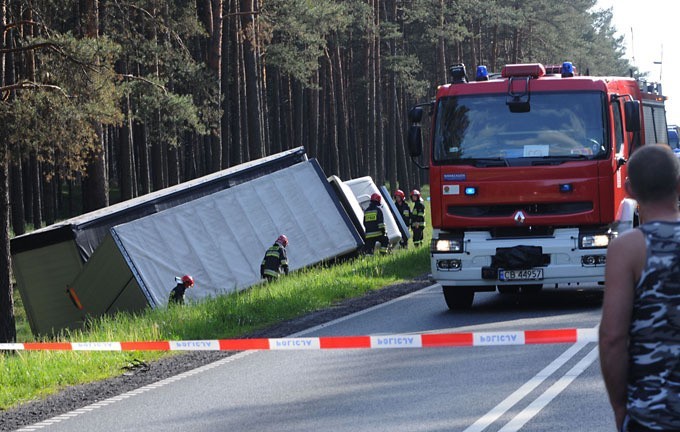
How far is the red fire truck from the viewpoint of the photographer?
13.8 m

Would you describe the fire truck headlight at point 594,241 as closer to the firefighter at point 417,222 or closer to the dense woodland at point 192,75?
the dense woodland at point 192,75

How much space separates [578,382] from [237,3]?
1726 inches

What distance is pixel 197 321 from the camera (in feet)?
46.5

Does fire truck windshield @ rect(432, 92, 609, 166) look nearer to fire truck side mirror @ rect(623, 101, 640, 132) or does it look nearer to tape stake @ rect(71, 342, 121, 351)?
fire truck side mirror @ rect(623, 101, 640, 132)

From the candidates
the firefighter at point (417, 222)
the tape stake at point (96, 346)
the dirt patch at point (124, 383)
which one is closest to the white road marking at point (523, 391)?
the dirt patch at point (124, 383)

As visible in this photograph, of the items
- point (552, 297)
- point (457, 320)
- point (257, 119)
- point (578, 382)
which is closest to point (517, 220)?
point (457, 320)

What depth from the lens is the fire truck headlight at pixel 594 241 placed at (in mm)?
13766

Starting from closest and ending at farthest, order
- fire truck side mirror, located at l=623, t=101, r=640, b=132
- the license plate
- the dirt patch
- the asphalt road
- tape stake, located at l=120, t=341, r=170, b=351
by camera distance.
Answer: the asphalt road → the dirt patch → tape stake, located at l=120, t=341, r=170, b=351 → fire truck side mirror, located at l=623, t=101, r=640, b=132 → the license plate

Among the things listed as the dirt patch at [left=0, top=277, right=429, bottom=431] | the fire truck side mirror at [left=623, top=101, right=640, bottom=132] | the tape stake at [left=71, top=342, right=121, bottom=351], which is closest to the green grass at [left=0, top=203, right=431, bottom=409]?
the tape stake at [left=71, top=342, right=121, bottom=351]

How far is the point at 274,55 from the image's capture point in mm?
50906

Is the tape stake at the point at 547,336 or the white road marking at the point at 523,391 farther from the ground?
the tape stake at the point at 547,336

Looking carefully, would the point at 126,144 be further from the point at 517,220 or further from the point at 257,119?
the point at 517,220

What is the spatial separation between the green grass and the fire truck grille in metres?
2.68

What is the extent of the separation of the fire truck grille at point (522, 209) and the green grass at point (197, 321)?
268cm
